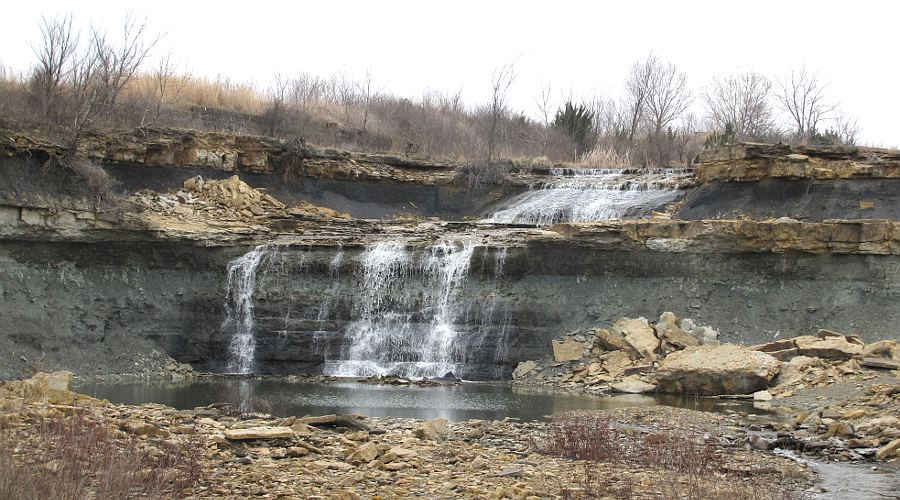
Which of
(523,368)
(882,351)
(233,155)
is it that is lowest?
(523,368)

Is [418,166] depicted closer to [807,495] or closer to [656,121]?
[656,121]

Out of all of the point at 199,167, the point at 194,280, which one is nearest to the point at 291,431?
the point at 194,280

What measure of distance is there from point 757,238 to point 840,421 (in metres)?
12.0

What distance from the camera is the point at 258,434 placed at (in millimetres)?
12203

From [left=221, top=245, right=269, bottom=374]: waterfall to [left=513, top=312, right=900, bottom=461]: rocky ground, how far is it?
27.4ft

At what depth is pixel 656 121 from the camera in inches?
2153

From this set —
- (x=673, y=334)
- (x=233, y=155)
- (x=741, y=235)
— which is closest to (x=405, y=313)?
(x=673, y=334)

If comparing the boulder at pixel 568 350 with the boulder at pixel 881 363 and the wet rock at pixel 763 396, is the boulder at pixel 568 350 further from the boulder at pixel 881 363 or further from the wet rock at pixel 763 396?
the boulder at pixel 881 363

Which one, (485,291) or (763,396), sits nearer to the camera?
(763,396)

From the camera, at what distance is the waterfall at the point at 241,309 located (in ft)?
90.5

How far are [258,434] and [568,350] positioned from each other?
14534 millimetres

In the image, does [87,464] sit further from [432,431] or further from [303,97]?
[303,97]

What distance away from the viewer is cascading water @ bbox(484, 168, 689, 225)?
33.3m

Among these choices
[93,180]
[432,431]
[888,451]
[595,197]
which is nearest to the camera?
[888,451]
